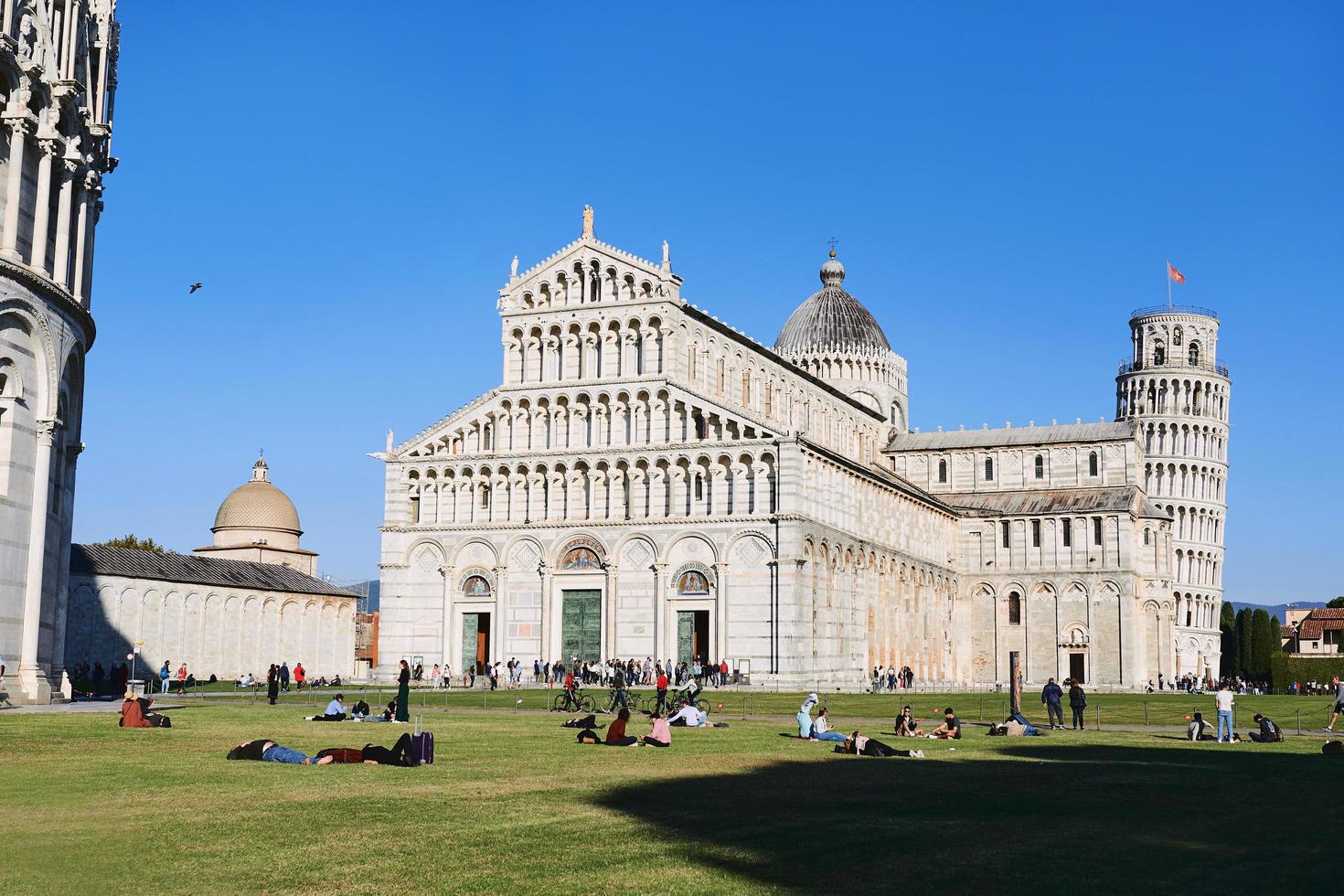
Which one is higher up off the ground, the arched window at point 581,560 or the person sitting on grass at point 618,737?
the arched window at point 581,560

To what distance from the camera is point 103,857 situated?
15281mm

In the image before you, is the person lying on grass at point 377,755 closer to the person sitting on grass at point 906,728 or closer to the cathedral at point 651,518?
the person sitting on grass at point 906,728

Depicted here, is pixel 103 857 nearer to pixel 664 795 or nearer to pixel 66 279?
pixel 664 795

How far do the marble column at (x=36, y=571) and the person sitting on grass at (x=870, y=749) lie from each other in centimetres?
2202

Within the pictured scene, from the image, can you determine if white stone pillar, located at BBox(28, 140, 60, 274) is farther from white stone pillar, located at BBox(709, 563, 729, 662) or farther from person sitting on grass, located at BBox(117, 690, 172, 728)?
Answer: white stone pillar, located at BBox(709, 563, 729, 662)

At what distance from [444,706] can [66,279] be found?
61.2ft

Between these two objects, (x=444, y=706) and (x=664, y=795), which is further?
(x=444, y=706)

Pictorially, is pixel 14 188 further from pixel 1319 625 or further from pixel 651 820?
pixel 1319 625

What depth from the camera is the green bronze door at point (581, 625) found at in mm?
75062

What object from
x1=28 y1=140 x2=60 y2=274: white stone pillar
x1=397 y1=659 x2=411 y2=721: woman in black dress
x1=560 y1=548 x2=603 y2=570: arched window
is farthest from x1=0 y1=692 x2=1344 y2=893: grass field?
x1=560 y1=548 x2=603 y2=570: arched window

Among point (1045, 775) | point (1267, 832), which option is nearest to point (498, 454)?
point (1045, 775)

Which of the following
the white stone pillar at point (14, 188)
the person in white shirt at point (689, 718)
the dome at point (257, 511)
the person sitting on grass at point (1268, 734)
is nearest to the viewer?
the person sitting on grass at point (1268, 734)

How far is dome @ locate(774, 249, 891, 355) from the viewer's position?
11006 centimetres

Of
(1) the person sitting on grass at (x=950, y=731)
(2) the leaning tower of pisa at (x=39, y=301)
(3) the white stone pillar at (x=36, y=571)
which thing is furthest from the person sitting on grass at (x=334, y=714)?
(1) the person sitting on grass at (x=950, y=731)
